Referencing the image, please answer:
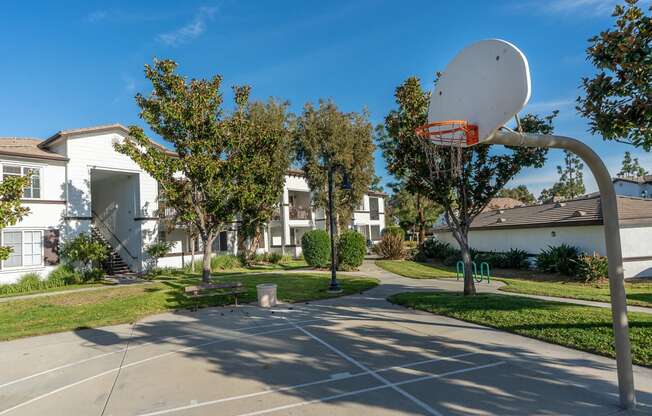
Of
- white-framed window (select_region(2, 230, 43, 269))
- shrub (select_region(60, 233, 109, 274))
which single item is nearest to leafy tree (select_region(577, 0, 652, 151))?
shrub (select_region(60, 233, 109, 274))

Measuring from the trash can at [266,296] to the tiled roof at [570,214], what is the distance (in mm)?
16038

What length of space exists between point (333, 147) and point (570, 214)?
624 inches

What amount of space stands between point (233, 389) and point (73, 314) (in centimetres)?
900

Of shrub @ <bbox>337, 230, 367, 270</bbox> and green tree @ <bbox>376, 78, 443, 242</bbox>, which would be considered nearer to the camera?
green tree @ <bbox>376, 78, 443, 242</bbox>

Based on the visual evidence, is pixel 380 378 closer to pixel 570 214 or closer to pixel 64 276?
pixel 64 276

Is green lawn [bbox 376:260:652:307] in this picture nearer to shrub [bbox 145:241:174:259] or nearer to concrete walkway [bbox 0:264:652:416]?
concrete walkway [bbox 0:264:652:416]

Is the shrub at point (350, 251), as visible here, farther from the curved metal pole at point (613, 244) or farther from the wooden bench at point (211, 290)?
the curved metal pole at point (613, 244)

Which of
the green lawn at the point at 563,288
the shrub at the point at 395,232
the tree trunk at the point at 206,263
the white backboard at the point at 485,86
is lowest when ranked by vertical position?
the green lawn at the point at 563,288

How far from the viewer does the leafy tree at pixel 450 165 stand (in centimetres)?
1209

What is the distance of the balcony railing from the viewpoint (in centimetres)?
3488

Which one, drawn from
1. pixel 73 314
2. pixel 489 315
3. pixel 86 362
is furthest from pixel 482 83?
pixel 73 314

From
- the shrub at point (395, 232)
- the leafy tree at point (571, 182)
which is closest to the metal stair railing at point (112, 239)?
the shrub at point (395, 232)

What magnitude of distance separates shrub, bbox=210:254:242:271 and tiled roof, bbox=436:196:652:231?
56.2ft

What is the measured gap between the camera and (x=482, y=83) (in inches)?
211
